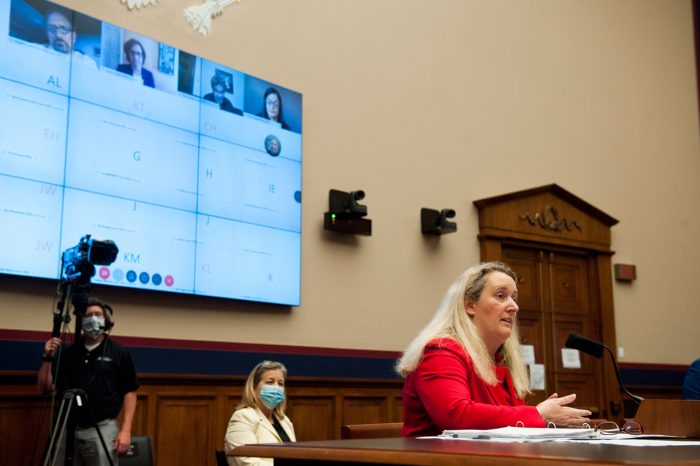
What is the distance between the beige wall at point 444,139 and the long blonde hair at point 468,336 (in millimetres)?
2793

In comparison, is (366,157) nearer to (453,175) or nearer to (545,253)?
(453,175)

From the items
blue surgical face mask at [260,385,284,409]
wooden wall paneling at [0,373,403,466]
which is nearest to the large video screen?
wooden wall paneling at [0,373,403,466]

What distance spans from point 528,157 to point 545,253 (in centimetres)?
89

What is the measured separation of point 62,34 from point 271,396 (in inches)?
93.2

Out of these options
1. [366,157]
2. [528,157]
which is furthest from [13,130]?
[528,157]

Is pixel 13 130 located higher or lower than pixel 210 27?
lower

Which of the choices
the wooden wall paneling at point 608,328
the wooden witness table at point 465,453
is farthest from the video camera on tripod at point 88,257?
the wooden wall paneling at point 608,328

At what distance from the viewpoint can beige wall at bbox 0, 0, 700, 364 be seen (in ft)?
18.5

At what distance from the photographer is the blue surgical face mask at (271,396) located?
14.1 feet

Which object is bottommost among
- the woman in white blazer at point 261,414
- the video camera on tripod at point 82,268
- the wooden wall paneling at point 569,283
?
the woman in white blazer at point 261,414

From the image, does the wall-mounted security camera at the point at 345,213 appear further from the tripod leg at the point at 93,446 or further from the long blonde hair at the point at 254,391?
the tripod leg at the point at 93,446

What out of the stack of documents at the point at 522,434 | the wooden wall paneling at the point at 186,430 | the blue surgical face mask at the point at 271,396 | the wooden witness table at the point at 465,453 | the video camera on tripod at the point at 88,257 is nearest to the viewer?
the wooden witness table at the point at 465,453

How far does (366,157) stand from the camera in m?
6.31

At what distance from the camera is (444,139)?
6852 millimetres
